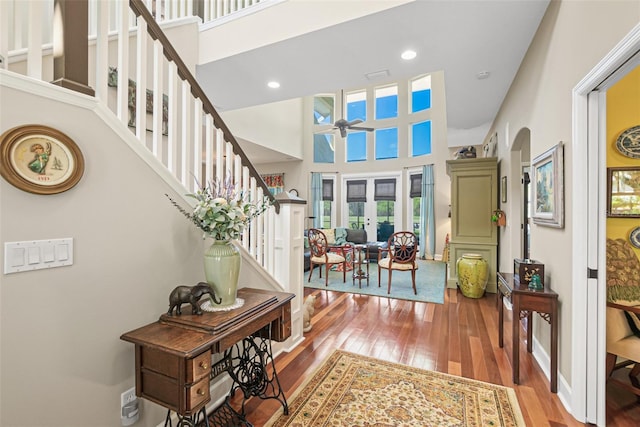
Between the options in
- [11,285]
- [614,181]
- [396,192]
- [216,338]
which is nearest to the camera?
[11,285]

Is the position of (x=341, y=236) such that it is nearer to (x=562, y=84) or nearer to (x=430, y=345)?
(x=430, y=345)

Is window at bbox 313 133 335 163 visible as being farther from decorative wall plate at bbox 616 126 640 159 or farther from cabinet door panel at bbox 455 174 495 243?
decorative wall plate at bbox 616 126 640 159

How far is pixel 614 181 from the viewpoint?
214cm

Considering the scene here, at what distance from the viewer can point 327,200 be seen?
898 cm

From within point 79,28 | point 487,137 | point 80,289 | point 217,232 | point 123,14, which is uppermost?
point 487,137

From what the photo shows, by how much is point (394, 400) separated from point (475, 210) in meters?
3.49

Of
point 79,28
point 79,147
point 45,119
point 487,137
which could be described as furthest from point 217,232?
point 487,137

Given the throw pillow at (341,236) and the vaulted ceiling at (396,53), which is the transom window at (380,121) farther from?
the vaulted ceiling at (396,53)

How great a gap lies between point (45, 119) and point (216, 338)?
1138 millimetres

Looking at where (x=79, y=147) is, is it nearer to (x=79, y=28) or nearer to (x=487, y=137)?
(x=79, y=28)

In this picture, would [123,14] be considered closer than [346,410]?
Yes

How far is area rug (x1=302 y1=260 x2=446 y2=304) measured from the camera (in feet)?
14.0

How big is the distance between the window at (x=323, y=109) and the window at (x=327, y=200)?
1.99m

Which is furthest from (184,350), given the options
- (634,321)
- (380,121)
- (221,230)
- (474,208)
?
(380,121)
